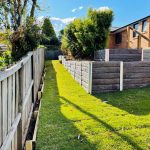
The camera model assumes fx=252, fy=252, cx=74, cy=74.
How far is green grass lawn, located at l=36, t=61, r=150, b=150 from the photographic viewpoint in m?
4.29

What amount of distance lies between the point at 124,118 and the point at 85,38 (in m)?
10.4

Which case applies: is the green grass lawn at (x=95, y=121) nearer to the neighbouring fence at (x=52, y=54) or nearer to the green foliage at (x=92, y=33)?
the green foliage at (x=92, y=33)

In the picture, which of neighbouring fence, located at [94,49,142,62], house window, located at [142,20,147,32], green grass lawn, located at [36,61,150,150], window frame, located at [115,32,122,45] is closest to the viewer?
green grass lawn, located at [36,61,150,150]

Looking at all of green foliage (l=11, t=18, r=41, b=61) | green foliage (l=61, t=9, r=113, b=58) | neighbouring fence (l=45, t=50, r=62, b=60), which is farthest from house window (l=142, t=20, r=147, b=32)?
green foliage (l=11, t=18, r=41, b=61)

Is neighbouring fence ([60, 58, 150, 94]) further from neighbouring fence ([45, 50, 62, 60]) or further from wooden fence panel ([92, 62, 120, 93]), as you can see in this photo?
neighbouring fence ([45, 50, 62, 60])

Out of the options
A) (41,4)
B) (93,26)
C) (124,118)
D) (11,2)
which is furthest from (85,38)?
(124,118)

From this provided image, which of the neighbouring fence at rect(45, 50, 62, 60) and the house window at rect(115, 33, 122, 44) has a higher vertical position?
the house window at rect(115, 33, 122, 44)

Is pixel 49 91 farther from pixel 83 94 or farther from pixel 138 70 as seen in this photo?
pixel 138 70

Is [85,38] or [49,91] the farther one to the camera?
[85,38]

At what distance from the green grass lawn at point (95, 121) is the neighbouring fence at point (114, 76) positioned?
0.35 m

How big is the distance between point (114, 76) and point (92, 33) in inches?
294

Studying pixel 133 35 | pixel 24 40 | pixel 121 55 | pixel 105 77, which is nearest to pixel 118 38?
pixel 133 35

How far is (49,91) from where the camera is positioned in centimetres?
916

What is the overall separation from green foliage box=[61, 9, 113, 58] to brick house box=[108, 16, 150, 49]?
14.9 ft
